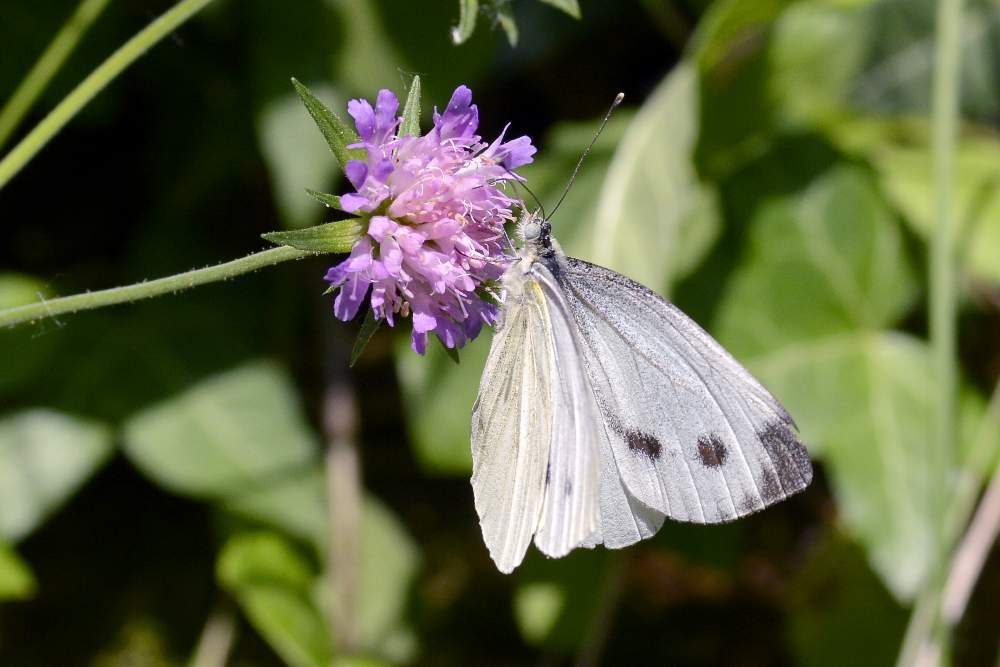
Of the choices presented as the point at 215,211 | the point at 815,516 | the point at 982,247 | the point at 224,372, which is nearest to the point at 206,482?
the point at 224,372

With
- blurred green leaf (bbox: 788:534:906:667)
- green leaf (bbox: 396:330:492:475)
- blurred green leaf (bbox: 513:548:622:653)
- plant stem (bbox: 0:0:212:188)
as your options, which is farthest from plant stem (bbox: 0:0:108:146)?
blurred green leaf (bbox: 788:534:906:667)

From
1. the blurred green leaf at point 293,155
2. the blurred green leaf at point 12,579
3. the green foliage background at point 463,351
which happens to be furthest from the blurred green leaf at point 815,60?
the blurred green leaf at point 12,579

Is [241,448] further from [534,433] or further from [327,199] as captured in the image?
[327,199]

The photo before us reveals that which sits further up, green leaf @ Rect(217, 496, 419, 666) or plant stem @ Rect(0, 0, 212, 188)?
plant stem @ Rect(0, 0, 212, 188)

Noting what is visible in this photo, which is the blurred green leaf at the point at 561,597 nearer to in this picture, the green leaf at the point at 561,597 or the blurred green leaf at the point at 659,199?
the green leaf at the point at 561,597

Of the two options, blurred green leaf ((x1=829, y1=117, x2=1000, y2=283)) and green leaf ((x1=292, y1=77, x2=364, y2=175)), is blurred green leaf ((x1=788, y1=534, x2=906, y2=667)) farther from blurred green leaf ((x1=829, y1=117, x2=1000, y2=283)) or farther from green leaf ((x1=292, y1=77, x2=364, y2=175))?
green leaf ((x1=292, y1=77, x2=364, y2=175))

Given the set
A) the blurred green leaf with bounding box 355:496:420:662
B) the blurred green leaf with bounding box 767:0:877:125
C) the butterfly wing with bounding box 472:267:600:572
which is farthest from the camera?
the blurred green leaf with bounding box 767:0:877:125
